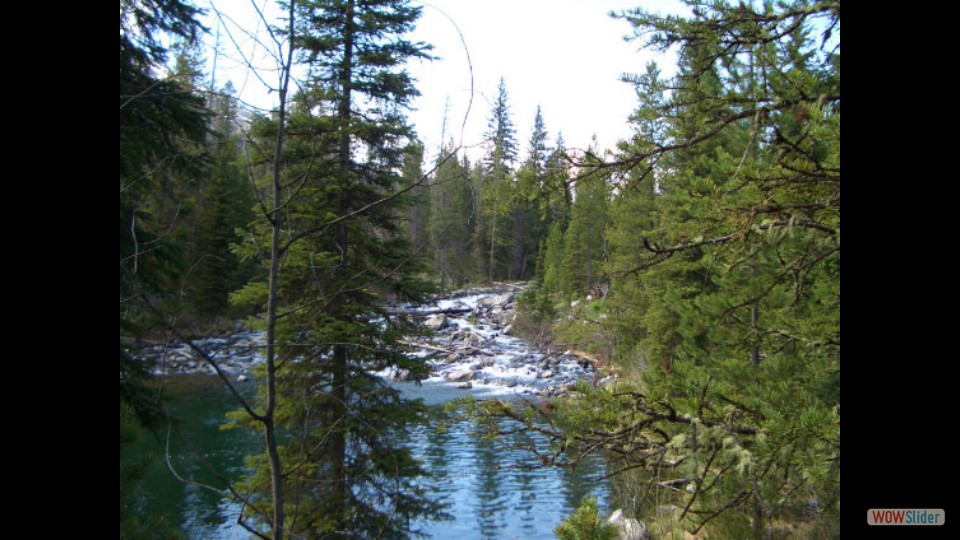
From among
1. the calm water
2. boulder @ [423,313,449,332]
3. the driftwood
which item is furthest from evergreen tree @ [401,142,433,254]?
the driftwood

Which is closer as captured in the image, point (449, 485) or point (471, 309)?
point (471, 309)

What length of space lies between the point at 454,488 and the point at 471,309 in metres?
6.25

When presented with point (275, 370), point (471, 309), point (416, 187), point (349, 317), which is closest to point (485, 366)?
point (349, 317)

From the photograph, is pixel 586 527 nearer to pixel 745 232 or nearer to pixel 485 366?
pixel 745 232

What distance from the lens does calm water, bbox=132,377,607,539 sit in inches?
398

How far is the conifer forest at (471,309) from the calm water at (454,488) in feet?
0.26

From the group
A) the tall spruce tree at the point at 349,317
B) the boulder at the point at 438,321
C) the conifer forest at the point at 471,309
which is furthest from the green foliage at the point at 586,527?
the boulder at the point at 438,321

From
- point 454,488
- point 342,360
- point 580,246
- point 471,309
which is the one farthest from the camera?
point 580,246

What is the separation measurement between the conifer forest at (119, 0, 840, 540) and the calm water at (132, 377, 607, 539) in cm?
8

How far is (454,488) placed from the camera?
39.3 ft

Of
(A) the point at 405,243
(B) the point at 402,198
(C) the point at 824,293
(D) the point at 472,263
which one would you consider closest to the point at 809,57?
(C) the point at 824,293

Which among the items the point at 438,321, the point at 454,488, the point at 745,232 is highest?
the point at 745,232
